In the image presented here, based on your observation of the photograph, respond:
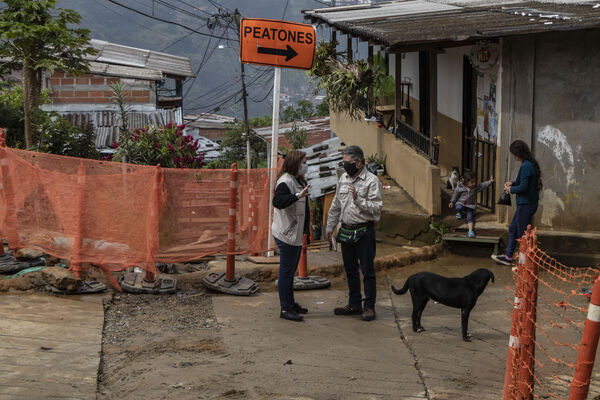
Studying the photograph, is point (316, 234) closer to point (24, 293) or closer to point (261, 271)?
point (261, 271)

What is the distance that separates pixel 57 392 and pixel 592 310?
12.0ft

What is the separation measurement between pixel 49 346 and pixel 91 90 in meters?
22.2

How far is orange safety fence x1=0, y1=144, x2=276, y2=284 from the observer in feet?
26.9

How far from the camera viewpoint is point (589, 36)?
388 inches

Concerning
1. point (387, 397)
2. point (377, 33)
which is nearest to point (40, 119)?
point (377, 33)

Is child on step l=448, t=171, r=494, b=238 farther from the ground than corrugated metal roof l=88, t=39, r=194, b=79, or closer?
closer

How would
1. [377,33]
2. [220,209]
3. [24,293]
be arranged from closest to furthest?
[24,293]
[220,209]
[377,33]

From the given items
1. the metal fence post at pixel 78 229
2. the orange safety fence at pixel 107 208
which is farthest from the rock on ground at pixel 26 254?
the metal fence post at pixel 78 229

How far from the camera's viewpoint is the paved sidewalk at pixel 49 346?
17.6 feet

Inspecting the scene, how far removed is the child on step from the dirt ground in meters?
2.28

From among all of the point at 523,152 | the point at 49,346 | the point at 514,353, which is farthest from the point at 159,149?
the point at 514,353

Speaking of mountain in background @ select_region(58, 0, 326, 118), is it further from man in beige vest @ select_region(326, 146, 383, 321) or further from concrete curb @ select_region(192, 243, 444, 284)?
man in beige vest @ select_region(326, 146, 383, 321)

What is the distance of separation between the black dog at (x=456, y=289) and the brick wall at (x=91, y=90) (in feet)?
71.0

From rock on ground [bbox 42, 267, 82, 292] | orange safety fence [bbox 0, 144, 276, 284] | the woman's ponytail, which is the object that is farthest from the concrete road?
the woman's ponytail
